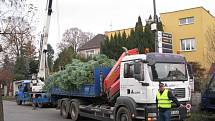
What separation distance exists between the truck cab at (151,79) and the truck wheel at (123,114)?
367mm

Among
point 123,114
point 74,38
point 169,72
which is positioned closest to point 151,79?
point 169,72

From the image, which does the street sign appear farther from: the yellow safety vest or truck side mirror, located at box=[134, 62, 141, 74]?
the yellow safety vest

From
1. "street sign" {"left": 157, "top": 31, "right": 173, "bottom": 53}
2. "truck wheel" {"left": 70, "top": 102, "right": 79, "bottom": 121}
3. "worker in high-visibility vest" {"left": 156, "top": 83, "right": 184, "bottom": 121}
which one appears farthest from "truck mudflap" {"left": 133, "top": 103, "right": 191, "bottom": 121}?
"truck wheel" {"left": 70, "top": 102, "right": 79, "bottom": 121}

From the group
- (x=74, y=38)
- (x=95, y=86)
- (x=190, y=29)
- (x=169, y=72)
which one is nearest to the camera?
(x=169, y=72)

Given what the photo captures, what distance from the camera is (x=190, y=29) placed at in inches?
1417

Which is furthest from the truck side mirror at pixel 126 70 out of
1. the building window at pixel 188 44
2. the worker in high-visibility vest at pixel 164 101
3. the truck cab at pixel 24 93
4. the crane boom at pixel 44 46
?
the building window at pixel 188 44

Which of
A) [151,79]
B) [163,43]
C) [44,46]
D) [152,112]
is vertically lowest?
[152,112]

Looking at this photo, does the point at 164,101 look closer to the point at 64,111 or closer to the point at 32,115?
the point at 64,111

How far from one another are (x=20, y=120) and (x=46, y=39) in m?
10.2

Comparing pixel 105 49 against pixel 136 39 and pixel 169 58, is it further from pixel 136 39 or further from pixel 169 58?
pixel 169 58

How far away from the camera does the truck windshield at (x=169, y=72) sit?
42.9 ft

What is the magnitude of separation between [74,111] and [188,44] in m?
21.3

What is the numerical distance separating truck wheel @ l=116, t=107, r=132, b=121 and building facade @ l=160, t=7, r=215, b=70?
70.4ft

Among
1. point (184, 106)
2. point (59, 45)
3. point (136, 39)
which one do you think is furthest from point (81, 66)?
point (59, 45)
